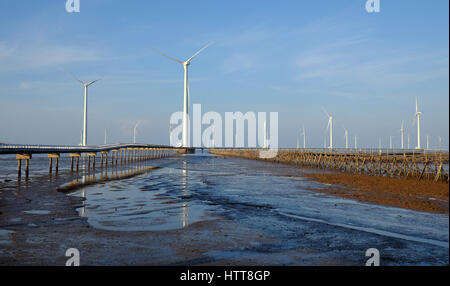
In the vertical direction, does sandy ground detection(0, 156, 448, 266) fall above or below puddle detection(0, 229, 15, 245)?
below

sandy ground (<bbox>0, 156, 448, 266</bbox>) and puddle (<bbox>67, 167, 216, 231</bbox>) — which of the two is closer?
sandy ground (<bbox>0, 156, 448, 266</bbox>)

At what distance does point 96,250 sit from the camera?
996 centimetres

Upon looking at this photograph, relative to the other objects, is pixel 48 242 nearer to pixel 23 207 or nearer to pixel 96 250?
pixel 96 250

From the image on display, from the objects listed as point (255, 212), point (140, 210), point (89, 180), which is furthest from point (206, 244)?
point (89, 180)

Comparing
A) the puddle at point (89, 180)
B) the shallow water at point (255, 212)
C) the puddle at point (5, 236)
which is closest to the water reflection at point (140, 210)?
the shallow water at point (255, 212)

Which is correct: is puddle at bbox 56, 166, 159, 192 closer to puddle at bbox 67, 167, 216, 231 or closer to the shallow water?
the shallow water

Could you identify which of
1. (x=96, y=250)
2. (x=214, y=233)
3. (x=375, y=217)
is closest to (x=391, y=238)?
(x=375, y=217)

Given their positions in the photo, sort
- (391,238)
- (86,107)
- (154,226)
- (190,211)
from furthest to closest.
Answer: (86,107) → (190,211) → (154,226) → (391,238)

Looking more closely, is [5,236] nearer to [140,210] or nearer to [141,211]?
[141,211]

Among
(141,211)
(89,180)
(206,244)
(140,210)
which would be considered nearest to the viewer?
(206,244)

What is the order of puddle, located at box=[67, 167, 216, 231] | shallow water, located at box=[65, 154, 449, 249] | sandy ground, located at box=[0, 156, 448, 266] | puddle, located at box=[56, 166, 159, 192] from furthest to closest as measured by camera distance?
puddle, located at box=[56, 166, 159, 192], puddle, located at box=[67, 167, 216, 231], shallow water, located at box=[65, 154, 449, 249], sandy ground, located at box=[0, 156, 448, 266]

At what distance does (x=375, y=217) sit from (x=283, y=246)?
722 centimetres

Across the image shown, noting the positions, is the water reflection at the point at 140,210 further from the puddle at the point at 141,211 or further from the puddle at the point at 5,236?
the puddle at the point at 5,236

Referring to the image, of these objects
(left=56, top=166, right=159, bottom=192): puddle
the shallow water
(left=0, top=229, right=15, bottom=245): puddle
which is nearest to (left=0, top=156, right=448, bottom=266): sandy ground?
(left=0, top=229, right=15, bottom=245): puddle
